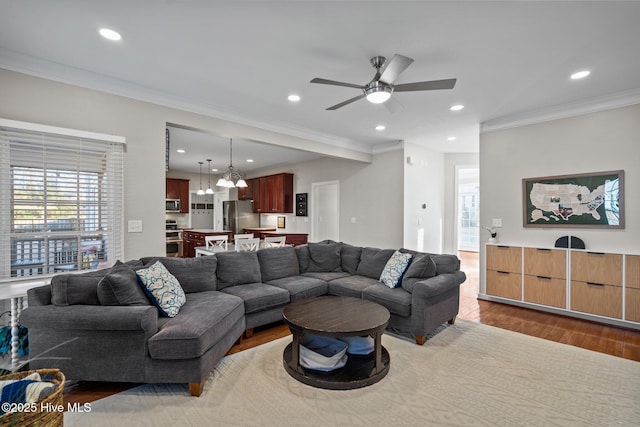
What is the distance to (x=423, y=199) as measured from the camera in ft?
20.5

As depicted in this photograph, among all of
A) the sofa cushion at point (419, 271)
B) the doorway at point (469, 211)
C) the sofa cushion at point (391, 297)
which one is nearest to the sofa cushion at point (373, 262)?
the sofa cushion at point (391, 297)

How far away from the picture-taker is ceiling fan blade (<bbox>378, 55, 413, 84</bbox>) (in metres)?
2.20

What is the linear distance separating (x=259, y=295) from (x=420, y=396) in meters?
1.79

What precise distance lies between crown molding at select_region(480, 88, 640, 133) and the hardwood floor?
2698mm

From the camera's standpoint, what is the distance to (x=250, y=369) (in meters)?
2.51

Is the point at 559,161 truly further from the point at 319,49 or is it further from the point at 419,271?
the point at 319,49

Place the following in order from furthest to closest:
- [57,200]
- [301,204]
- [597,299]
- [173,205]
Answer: [173,205], [301,204], [597,299], [57,200]

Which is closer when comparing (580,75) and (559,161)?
(580,75)

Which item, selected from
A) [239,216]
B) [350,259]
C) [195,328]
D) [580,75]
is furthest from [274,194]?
[580,75]

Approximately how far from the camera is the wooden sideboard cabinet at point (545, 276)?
389 cm

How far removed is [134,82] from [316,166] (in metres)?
4.74

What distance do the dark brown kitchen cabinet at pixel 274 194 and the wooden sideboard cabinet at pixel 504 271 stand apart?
5.12 metres

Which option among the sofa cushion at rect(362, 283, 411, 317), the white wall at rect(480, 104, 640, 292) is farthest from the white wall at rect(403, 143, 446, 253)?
the sofa cushion at rect(362, 283, 411, 317)

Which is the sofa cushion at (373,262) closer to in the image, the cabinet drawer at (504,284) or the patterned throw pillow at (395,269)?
the patterned throw pillow at (395,269)
